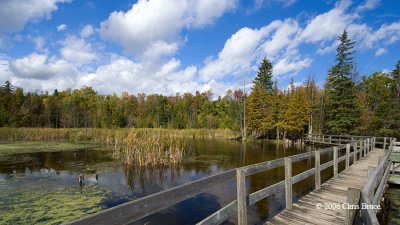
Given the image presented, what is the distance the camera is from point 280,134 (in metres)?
41.5

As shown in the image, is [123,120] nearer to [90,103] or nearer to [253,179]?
[90,103]

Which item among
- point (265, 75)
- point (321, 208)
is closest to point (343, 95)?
point (265, 75)

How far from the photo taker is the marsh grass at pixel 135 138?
52.1ft

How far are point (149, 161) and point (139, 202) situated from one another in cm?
1352

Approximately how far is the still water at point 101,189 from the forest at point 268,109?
16.7m

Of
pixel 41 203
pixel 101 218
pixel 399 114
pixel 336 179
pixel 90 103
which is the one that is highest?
pixel 90 103

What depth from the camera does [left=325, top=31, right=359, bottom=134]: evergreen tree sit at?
27359 millimetres

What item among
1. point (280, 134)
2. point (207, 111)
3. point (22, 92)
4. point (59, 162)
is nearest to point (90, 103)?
point (22, 92)

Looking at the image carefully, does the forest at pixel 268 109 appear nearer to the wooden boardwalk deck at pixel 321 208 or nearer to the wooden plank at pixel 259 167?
the wooden boardwalk deck at pixel 321 208

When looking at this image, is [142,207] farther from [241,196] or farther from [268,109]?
[268,109]

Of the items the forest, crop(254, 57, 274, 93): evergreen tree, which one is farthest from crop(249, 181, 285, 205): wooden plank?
crop(254, 57, 274, 93): evergreen tree

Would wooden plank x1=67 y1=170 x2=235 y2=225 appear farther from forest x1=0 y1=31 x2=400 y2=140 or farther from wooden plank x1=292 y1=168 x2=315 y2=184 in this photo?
forest x1=0 y1=31 x2=400 y2=140

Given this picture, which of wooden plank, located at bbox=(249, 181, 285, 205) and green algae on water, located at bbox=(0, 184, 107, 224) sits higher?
wooden plank, located at bbox=(249, 181, 285, 205)

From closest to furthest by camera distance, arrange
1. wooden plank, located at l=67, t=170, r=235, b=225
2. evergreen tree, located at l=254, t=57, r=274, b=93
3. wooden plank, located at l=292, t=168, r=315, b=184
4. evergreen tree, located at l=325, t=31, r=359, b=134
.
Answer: wooden plank, located at l=67, t=170, r=235, b=225 → wooden plank, located at l=292, t=168, r=315, b=184 → evergreen tree, located at l=325, t=31, r=359, b=134 → evergreen tree, located at l=254, t=57, r=274, b=93
